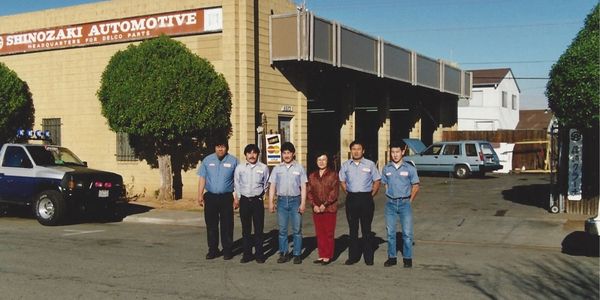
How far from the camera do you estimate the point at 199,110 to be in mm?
16906

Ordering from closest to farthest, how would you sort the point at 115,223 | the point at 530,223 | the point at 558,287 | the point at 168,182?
the point at 558,287 < the point at 530,223 < the point at 115,223 < the point at 168,182

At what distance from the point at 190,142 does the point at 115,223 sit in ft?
15.4

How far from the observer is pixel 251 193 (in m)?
9.23

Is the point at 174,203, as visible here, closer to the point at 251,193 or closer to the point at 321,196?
the point at 251,193

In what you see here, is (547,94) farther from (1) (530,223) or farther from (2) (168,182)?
(2) (168,182)

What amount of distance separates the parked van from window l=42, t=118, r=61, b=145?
13.7 meters

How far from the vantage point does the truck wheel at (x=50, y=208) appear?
13.8 m

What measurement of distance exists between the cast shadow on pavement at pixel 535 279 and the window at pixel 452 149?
58.7ft

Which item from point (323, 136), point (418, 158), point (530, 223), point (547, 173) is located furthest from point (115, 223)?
point (547, 173)

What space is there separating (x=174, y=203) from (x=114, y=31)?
6.13 meters

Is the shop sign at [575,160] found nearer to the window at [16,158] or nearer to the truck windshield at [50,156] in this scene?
the truck windshield at [50,156]

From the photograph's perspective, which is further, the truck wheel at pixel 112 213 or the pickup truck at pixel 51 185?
the truck wheel at pixel 112 213

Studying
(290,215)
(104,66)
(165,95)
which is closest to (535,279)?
(290,215)

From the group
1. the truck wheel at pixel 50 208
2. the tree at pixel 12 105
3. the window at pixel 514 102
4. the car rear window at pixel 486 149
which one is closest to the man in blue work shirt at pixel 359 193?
the truck wheel at pixel 50 208
